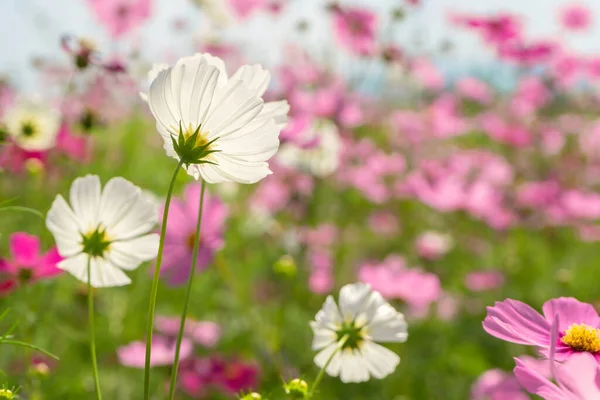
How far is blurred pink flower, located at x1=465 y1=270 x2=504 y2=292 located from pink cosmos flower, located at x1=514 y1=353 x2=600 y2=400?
174 centimetres

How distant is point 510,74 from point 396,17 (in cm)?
133

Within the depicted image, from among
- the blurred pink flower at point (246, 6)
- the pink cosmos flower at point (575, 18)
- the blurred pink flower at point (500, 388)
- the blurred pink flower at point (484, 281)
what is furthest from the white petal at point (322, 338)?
the pink cosmos flower at point (575, 18)

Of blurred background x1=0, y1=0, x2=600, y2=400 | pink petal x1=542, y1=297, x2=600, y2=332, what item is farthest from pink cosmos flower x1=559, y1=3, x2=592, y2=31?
pink petal x1=542, y1=297, x2=600, y2=332

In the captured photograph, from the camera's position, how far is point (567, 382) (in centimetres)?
42

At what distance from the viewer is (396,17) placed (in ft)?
6.26

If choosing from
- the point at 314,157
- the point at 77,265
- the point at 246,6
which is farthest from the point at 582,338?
the point at 246,6

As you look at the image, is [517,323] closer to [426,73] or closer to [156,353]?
[156,353]

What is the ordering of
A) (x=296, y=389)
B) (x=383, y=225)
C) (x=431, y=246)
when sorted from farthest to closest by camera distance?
(x=383, y=225), (x=431, y=246), (x=296, y=389)

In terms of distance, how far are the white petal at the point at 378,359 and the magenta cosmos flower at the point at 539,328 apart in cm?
11

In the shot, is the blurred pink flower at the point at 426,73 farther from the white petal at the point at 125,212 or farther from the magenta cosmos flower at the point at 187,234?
the white petal at the point at 125,212

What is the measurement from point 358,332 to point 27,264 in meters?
0.37

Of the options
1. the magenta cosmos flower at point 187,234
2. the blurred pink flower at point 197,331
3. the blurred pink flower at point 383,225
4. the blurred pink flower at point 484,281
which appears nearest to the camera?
the magenta cosmos flower at point 187,234

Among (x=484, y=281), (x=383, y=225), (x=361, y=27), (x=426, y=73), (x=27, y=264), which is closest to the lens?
(x=27, y=264)

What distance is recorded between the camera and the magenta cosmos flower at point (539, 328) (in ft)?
1.58
